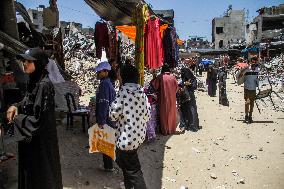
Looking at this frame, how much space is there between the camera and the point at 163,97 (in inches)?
314

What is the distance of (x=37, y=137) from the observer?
10.1 feet

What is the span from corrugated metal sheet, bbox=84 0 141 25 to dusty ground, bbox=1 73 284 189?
279 cm

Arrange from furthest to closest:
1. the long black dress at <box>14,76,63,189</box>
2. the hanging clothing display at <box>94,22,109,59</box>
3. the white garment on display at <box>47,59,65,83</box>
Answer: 1. the hanging clothing display at <box>94,22,109,59</box>
2. the white garment on display at <box>47,59,65,83</box>
3. the long black dress at <box>14,76,63,189</box>

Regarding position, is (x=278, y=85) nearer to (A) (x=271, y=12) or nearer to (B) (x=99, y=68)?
(B) (x=99, y=68)

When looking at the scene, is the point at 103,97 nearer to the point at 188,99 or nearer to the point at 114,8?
the point at 114,8

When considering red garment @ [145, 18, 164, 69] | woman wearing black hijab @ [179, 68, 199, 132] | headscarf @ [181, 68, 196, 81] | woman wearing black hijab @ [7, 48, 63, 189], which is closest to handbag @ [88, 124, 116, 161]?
woman wearing black hijab @ [7, 48, 63, 189]

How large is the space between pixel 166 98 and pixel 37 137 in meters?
5.13

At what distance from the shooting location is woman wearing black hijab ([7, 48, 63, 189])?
2.98 meters

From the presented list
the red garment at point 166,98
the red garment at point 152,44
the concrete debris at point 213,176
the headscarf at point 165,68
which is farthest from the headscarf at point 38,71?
the red garment at point 166,98

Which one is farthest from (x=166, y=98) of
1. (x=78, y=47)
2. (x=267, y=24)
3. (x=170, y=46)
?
(x=267, y=24)

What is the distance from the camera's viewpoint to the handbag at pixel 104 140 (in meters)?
4.50

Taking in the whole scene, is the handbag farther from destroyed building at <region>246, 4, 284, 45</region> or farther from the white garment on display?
destroyed building at <region>246, 4, 284, 45</region>

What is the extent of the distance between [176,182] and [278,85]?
57.4 feet

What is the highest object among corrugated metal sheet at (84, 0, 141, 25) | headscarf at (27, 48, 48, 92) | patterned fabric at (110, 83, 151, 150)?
corrugated metal sheet at (84, 0, 141, 25)
